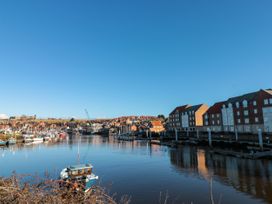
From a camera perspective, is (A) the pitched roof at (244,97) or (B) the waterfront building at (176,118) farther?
(B) the waterfront building at (176,118)

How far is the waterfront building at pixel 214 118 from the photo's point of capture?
269 ft

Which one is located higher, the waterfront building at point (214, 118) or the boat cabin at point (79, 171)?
the waterfront building at point (214, 118)

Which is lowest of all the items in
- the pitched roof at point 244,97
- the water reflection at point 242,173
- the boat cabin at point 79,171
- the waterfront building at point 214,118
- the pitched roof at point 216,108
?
the water reflection at point 242,173

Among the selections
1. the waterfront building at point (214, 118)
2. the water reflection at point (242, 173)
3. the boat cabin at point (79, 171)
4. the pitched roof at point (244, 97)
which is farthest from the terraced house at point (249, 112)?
the boat cabin at point (79, 171)

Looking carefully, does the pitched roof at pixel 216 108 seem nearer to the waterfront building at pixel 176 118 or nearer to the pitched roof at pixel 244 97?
the pitched roof at pixel 244 97

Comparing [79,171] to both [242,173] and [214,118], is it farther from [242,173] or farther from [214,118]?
[214,118]

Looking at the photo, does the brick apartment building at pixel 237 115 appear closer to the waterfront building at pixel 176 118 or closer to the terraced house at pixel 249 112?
the terraced house at pixel 249 112

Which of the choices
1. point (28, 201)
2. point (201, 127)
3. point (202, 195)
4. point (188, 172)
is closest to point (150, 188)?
point (202, 195)

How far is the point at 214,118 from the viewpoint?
279 feet

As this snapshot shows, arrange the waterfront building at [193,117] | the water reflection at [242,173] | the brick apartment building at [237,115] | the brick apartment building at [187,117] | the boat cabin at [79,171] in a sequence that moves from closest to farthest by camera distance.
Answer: the water reflection at [242,173] < the boat cabin at [79,171] < the brick apartment building at [237,115] < the waterfront building at [193,117] < the brick apartment building at [187,117]

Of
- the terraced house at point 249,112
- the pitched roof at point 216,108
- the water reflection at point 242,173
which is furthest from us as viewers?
the pitched roof at point 216,108

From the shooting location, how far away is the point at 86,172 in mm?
27484

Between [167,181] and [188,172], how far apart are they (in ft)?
21.5

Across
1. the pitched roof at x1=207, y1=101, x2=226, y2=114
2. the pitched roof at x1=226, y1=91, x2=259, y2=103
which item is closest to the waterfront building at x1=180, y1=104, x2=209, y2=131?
the pitched roof at x1=207, y1=101, x2=226, y2=114
